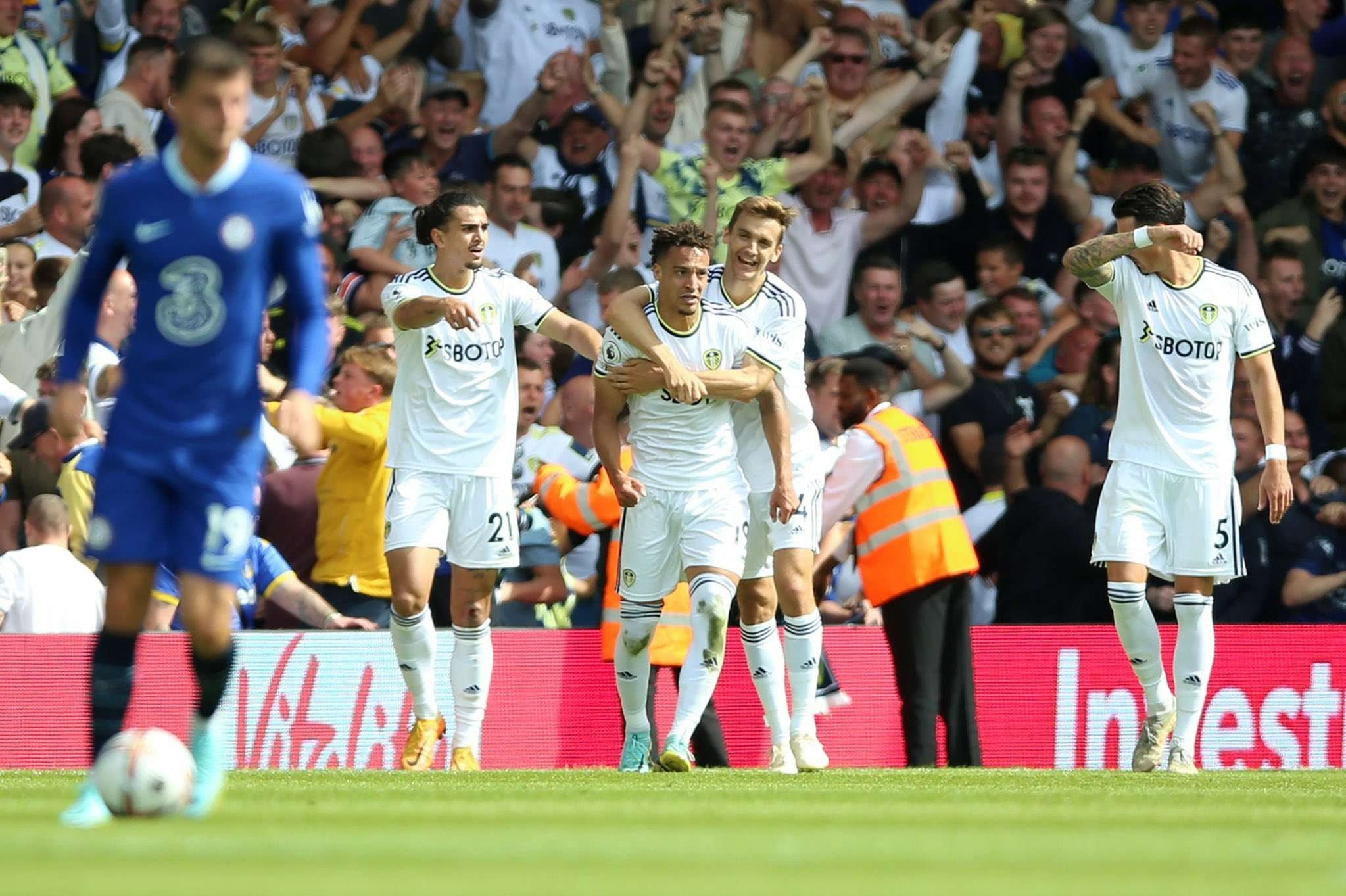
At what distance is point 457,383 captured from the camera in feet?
34.7

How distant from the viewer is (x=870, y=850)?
5578 millimetres

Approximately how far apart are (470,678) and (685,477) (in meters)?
1.56

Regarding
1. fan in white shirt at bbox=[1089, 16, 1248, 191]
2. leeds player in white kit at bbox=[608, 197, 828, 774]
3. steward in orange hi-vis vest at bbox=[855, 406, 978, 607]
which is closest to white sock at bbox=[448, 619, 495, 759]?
leeds player in white kit at bbox=[608, 197, 828, 774]

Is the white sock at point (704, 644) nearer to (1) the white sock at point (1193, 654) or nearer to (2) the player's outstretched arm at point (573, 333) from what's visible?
(2) the player's outstretched arm at point (573, 333)

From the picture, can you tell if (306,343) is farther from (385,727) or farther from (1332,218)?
(1332,218)

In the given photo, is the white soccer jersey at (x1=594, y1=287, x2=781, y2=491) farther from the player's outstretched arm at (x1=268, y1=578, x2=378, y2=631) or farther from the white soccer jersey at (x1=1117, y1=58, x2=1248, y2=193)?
the white soccer jersey at (x1=1117, y1=58, x2=1248, y2=193)

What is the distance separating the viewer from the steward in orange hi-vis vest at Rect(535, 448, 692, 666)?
1170 cm

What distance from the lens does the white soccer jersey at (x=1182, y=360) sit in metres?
10.6

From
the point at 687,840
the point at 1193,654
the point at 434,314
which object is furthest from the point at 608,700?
the point at 687,840

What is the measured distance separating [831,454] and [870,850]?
644cm

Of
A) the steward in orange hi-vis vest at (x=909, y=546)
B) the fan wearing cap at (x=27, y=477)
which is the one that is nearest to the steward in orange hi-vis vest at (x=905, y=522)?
the steward in orange hi-vis vest at (x=909, y=546)

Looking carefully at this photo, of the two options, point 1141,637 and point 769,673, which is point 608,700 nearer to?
point 769,673

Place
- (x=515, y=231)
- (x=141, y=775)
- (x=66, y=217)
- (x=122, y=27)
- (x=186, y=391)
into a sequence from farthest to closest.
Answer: (x=122, y=27) < (x=515, y=231) < (x=66, y=217) < (x=186, y=391) < (x=141, y=775)

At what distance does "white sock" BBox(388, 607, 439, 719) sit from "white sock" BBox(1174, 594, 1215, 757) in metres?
3.80
